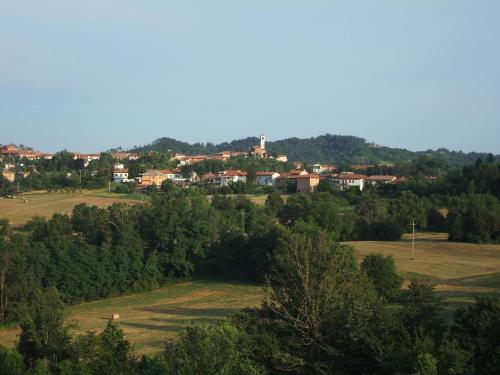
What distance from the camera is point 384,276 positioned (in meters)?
33.1

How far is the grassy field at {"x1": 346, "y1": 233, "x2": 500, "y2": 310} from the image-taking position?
33812 millimetres

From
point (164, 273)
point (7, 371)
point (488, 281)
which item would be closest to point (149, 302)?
point (164, 273)

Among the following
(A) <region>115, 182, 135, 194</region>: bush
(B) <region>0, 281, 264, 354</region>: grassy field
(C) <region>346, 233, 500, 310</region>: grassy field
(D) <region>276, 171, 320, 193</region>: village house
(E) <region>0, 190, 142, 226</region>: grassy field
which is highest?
(D) <region>276, 171, 320, 193</region>: village house

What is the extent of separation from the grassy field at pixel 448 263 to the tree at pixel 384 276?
82.5 inches

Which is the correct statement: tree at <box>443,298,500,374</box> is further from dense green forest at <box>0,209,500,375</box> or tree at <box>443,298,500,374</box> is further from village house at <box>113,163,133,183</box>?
village house at <box>113,163,133,183</box>

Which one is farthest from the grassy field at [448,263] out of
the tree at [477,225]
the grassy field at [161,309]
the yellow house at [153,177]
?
the yellow house at [153,177]

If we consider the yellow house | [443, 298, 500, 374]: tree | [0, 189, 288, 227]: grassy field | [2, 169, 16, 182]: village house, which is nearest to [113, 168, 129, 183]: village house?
the yellow house

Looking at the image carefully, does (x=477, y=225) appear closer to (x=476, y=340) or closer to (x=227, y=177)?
(x=476, y=340)

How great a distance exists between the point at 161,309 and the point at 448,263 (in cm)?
1989

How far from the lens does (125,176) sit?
110500 millimetres

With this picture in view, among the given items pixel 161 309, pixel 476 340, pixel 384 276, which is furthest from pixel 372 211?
pixel 476 340

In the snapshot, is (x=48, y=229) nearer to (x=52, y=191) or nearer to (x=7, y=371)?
(x=7, y=371)

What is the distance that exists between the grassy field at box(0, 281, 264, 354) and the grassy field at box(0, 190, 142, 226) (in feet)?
89.9

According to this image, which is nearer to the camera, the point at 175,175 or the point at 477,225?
the point at 477,225
